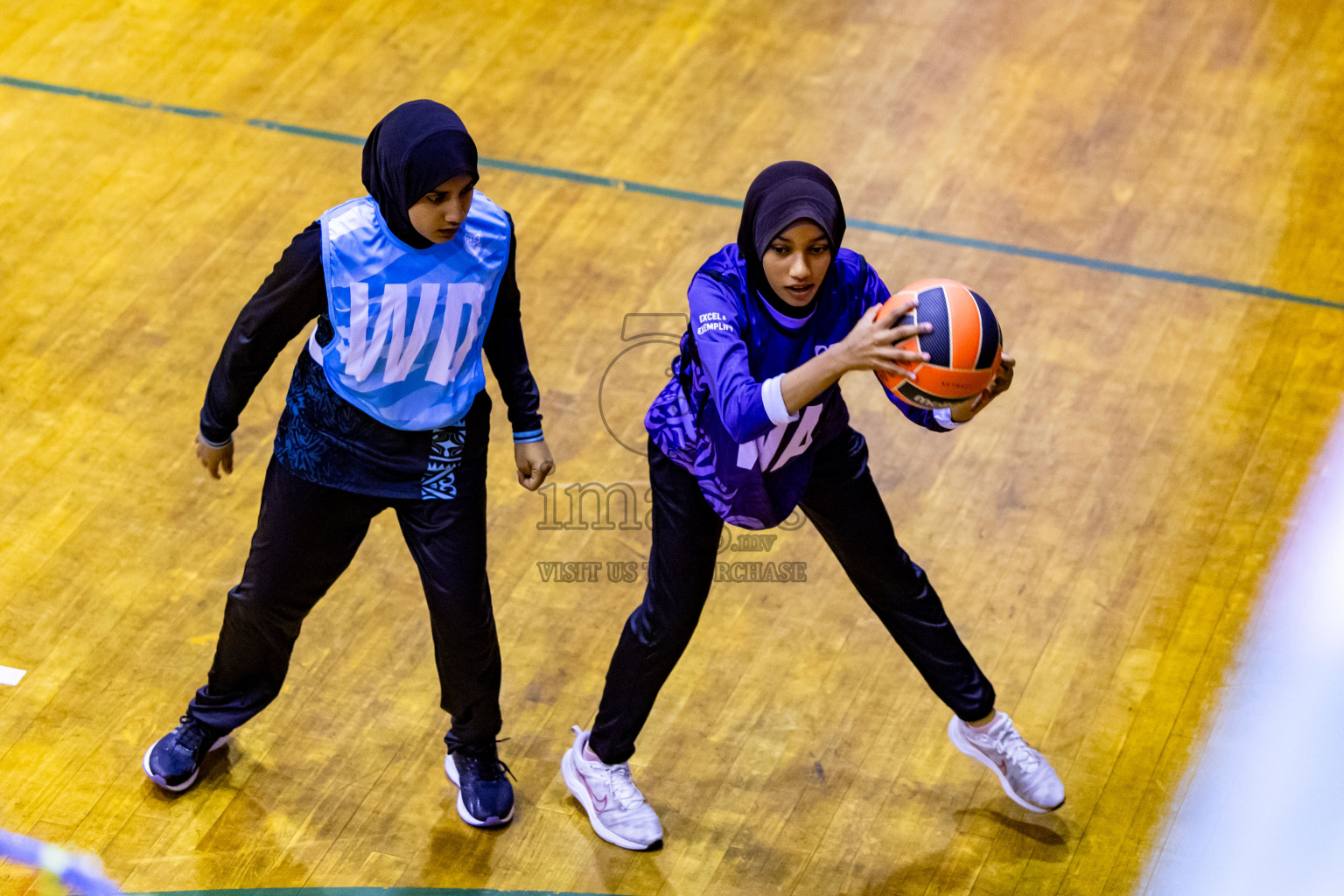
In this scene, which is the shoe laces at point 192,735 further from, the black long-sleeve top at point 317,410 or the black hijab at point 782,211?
the black hijab at point 782,211

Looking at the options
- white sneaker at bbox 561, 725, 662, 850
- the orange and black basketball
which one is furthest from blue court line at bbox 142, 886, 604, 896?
the orange and black basketball

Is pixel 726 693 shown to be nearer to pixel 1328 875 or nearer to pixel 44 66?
pixel 1328 875

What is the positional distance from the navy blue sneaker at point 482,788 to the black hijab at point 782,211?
53.6 inches

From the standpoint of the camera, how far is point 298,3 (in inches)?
264

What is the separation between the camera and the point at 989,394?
3.06 m

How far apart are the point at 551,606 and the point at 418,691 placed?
0.47 meters

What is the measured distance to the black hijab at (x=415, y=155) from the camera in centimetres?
295

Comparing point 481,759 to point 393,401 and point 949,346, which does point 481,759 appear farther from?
point 949,346

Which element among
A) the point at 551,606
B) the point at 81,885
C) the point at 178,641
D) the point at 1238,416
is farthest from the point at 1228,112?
the point at 81,885

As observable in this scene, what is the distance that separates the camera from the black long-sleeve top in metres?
3.14

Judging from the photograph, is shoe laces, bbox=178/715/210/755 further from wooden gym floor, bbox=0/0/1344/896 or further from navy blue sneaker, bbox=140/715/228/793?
wooden gym floor, bbox=0/0/1344/896

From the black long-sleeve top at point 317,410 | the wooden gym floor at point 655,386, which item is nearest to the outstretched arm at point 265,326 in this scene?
the black long-sleeve top at point 317,410

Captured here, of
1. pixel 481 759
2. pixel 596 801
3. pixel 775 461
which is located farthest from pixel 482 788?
pixel 775 461

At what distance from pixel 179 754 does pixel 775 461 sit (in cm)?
166
